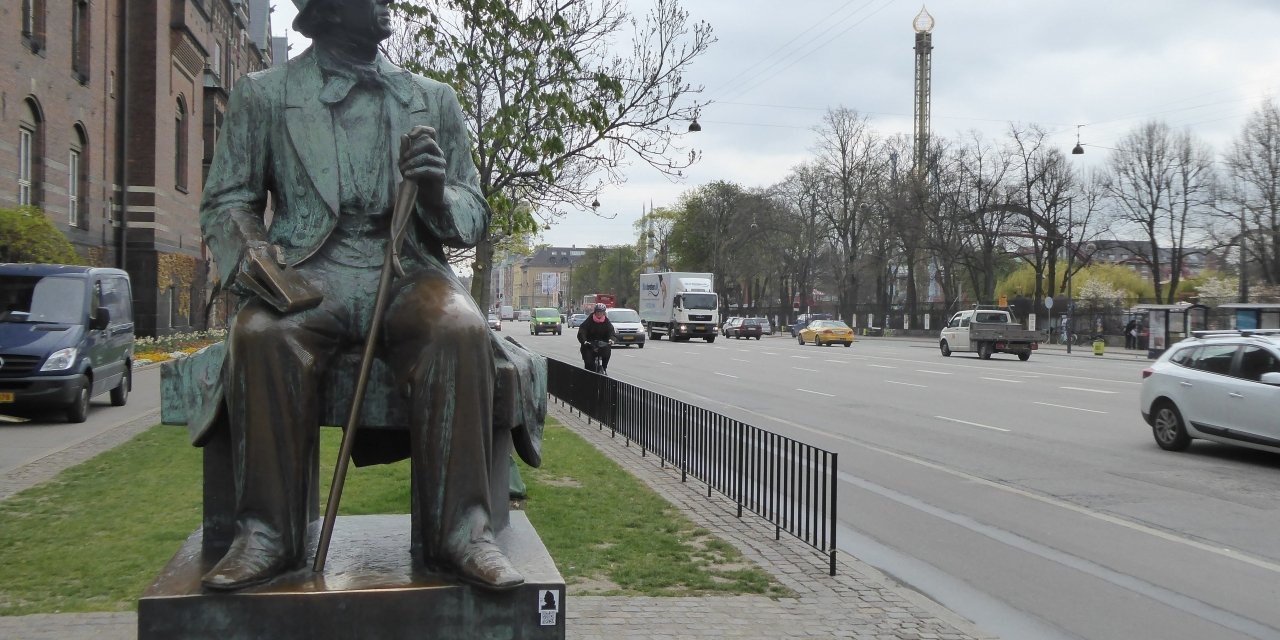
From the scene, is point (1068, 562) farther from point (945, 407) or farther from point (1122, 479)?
point (945, 407)

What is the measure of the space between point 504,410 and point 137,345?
3027cm

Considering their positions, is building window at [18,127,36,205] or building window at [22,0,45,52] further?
building window at [18,127,36,205]

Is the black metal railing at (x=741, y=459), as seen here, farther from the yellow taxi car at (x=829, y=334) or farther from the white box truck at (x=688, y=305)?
the white box truck at (x=688, y=305)

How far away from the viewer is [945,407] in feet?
65.7

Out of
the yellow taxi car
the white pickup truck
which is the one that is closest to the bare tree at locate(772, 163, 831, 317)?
the yellow taxi car

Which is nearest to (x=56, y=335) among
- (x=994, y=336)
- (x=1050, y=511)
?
(x=1050, y=511)

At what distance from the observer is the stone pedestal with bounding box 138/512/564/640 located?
11.2 feet

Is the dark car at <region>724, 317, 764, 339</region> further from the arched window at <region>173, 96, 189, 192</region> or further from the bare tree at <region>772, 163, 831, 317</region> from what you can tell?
the arched window at <region>173, 96, 189, 192</region>

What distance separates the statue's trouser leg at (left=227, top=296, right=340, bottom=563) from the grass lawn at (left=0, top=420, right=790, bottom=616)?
2.77m

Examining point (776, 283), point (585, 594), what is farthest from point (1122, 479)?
point (776, 283)

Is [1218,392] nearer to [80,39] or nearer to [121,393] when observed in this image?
[121,393]

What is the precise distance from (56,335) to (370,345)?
46.7ft

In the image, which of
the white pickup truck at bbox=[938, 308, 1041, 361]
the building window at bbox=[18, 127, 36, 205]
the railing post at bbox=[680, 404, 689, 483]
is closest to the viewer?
the railing post at bbox=[680, 404, 689, 483]

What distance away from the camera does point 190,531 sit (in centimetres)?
788
